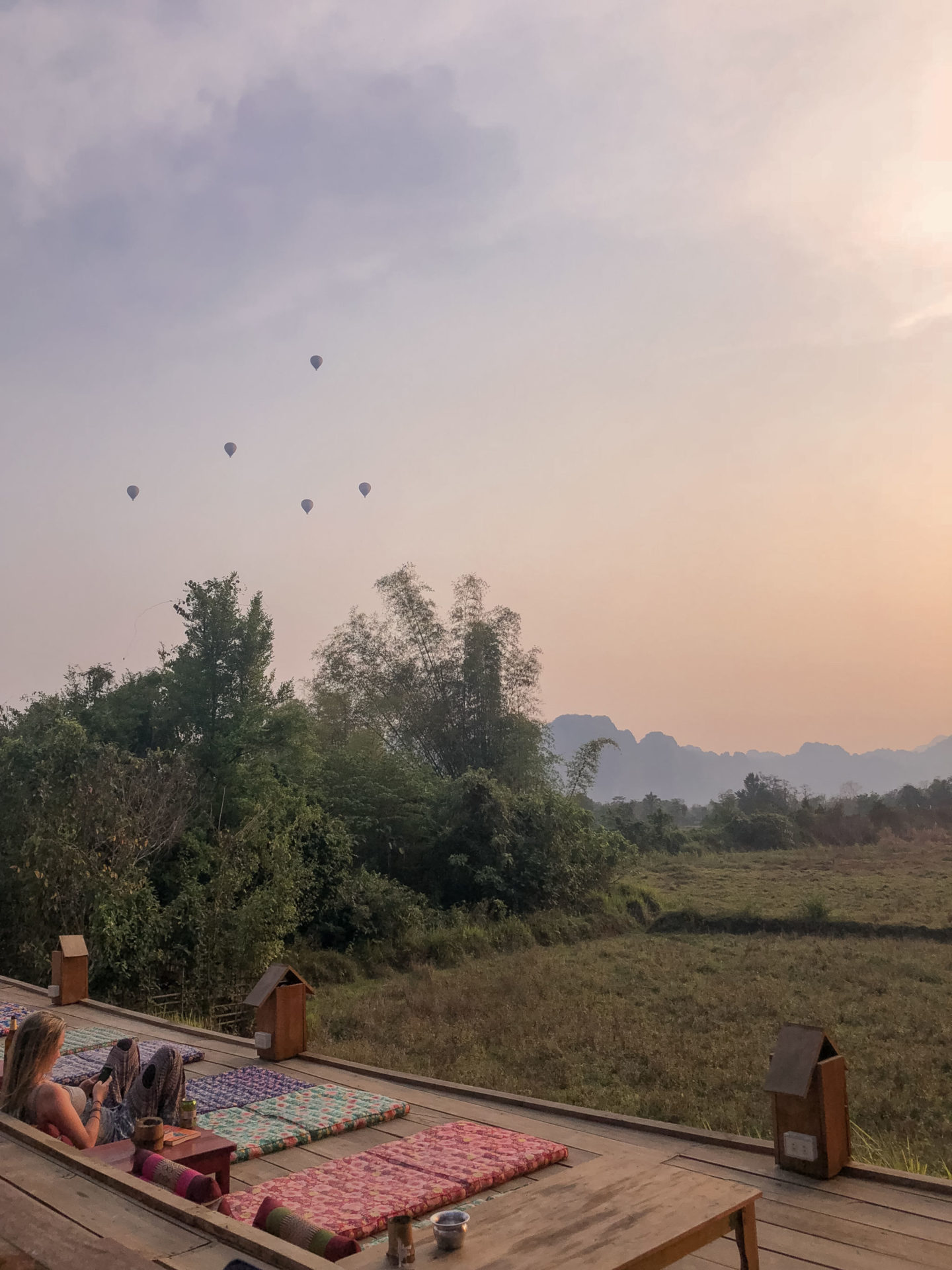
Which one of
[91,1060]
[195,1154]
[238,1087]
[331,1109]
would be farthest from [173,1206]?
[91,1060]

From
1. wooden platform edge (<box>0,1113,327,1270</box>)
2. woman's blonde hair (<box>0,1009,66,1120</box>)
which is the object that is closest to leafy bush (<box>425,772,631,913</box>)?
woman's blonde hair (<box>0,1009,66,1120</box>)

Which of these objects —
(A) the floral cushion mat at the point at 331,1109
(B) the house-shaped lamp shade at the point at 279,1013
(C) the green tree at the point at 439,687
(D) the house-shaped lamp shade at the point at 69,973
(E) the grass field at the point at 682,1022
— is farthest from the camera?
(C) the green tree at the point at 439,687

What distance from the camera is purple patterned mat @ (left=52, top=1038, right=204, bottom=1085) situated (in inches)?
191

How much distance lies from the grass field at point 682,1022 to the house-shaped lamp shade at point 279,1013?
6.24 feet

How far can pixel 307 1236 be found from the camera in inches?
85.9

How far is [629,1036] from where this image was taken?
8492 mm

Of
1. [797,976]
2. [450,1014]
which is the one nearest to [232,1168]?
[450,1014]

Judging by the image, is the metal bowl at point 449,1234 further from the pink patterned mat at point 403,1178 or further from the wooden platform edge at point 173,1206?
the pink patterned mat at point 403,1178

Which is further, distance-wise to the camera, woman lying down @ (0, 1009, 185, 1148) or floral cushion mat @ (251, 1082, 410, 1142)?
floral cushion mat @ (251, 1082, 410, 1142)

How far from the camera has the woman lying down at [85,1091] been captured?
3.10 meters

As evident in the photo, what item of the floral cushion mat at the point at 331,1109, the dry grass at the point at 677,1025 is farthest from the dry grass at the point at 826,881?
the floral cushion mat at the point at 331,1109

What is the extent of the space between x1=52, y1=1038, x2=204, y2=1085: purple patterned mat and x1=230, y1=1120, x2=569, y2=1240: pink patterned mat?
1.60 meters

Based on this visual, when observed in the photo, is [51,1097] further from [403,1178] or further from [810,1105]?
[810,1105]

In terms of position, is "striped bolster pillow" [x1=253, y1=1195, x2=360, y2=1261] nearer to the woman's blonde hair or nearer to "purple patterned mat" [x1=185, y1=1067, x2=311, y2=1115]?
the woman's blonde hair
